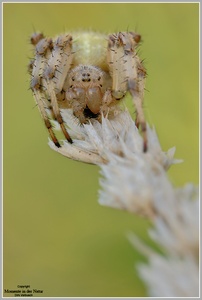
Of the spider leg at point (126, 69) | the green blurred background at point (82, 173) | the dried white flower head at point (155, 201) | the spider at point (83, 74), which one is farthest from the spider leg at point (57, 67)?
the dried white flower head at point (155, 201)

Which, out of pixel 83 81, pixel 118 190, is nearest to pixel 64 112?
pixel 83 81

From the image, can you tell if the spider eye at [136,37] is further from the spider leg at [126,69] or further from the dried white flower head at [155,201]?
the dried white flower head at [155,201]

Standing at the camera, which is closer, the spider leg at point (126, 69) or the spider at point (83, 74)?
the spider leg at point (126, 69)

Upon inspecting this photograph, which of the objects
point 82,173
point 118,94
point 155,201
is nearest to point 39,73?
point 118,94

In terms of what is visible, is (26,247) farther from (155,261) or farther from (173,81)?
(155,261)

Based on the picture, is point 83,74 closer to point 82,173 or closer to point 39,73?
point 39,73

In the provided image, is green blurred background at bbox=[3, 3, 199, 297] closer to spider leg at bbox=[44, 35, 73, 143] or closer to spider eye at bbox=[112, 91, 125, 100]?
spider eye at bbox=[112, 91, 125, 100]
